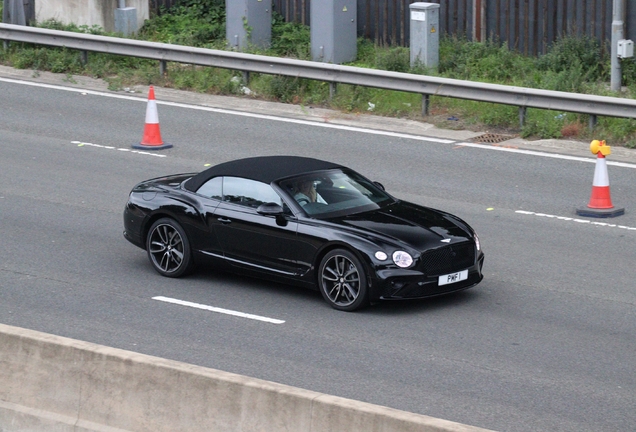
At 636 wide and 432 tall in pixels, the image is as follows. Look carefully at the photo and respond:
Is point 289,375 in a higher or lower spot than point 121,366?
lower

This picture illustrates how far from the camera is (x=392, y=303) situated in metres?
11.2

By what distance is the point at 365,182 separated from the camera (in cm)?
1198

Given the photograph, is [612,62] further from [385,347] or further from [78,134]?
[385,347]

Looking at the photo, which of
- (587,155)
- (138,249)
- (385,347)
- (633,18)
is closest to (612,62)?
(633,18)

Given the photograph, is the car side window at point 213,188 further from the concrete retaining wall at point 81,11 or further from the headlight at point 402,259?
the concrete retaining wall at point 81,11

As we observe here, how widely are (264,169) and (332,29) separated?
1234 cm

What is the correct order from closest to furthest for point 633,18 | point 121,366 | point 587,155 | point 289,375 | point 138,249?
point 121,366, point 289,375, point 138,249, point 587,155, point 633,18

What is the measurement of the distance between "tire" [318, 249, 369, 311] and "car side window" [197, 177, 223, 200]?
1533 millimetres

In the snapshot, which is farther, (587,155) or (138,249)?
(587,155)

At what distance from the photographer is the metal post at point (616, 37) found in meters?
19.9

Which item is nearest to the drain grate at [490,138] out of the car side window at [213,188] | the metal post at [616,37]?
the metal post at [616,37]

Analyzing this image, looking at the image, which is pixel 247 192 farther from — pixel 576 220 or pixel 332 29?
pixel 332 29

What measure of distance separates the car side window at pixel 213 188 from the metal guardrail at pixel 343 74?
770 centimetres

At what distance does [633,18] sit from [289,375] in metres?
15.1
